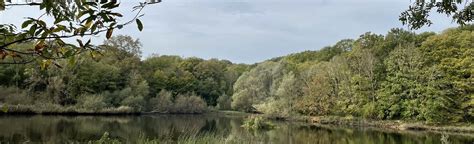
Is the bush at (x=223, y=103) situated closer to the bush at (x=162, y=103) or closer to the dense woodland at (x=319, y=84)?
the dense woodland at (x=319, y=84)

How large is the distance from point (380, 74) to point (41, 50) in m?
38.3

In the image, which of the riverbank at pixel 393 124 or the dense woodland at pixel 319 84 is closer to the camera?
the riverbank at pixel 393 124

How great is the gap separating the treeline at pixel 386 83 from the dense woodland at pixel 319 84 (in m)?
0.08

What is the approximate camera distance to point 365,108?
1394 inches

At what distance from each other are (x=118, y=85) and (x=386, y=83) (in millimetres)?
27139

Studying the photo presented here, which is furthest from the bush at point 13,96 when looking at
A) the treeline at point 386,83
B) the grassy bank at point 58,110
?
the treeline at point 386,83

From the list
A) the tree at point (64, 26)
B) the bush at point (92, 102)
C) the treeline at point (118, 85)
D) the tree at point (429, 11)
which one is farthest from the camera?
the bush at point (92, 102)

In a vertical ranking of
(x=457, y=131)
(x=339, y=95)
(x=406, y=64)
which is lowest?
(x=457, y=131)

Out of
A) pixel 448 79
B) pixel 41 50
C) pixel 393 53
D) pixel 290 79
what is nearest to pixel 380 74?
pixel 393 53

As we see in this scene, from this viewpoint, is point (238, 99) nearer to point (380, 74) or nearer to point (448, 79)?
point (380, 74)

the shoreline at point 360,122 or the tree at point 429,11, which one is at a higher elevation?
the tree at point 429,11

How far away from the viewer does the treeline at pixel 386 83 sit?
102 ft

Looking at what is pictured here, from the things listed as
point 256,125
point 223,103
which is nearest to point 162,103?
point 223,103

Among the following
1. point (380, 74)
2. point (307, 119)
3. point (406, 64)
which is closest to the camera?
point (406, 64)
